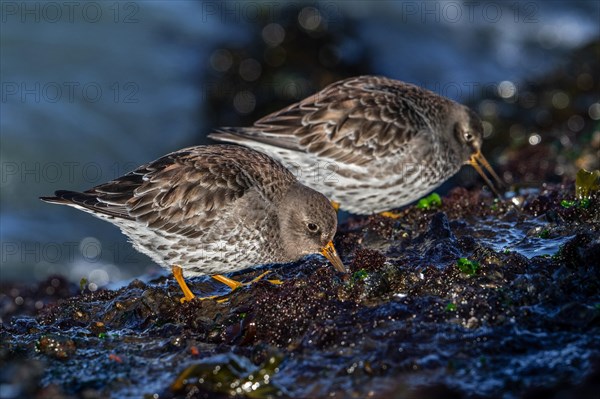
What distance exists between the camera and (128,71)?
17.9 metres

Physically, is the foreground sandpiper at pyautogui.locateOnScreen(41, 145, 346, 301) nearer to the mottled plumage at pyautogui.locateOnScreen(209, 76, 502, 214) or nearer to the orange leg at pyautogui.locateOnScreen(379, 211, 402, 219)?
the orange leg at pyautogui.locateOnScreen(379, 211, 402, 219)

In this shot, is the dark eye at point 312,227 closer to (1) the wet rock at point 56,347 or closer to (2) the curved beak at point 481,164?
(1) the wet rock at point 56,347

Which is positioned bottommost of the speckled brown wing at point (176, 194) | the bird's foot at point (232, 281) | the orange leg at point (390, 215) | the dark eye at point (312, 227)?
the bird's foot at point (232, 281)

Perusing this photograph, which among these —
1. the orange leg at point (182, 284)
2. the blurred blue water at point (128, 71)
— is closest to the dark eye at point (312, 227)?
the orange leg at point (182, 284)

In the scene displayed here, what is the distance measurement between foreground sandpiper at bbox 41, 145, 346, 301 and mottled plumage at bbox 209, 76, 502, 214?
5.26 feet

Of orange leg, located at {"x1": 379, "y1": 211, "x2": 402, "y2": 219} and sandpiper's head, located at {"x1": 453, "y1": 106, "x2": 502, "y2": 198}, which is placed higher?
sandpiper's head, located at {"x1": 453, "y1": 106, "x2": 502, "y2": 198}

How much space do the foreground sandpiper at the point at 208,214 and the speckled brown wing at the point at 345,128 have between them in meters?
1.61

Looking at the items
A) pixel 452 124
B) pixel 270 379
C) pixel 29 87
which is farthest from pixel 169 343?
pixel 29 87

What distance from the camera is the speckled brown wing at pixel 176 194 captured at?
7551 millimetres

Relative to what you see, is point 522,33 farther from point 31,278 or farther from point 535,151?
point 31,278

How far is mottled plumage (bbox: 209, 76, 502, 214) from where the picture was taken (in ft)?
31.0

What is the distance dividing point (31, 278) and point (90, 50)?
654 centimetres

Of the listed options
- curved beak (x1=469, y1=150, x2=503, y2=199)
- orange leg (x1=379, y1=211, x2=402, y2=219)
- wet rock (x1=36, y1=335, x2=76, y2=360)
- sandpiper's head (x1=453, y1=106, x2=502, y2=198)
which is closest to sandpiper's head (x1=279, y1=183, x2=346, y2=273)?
orange leg (x1=379, y1=211, x2=402, y2=219)

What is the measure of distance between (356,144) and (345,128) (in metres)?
0.25
